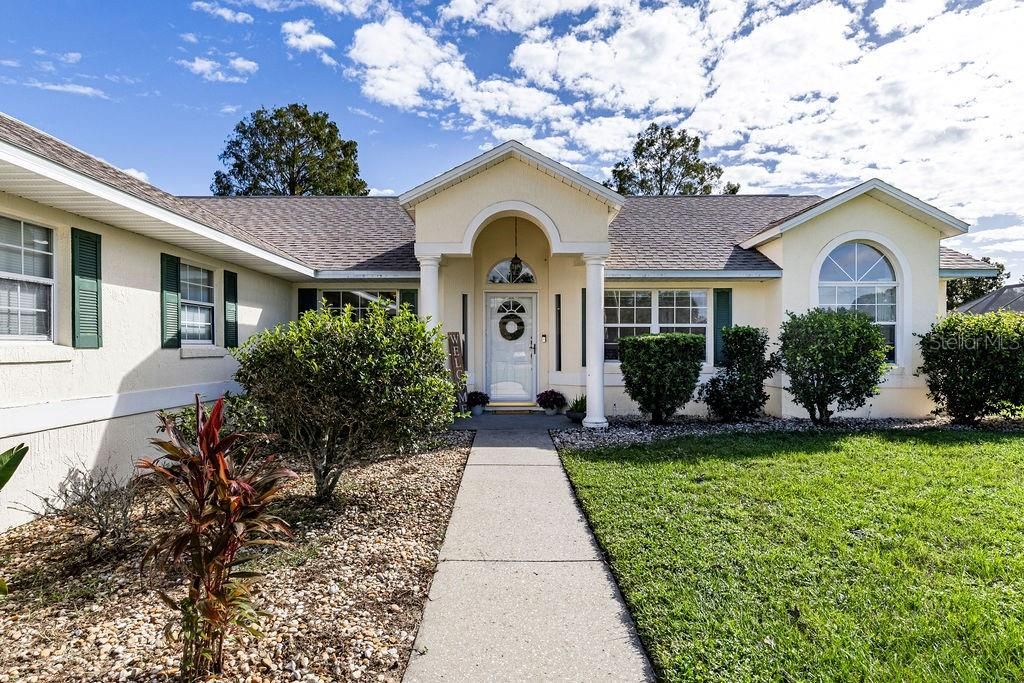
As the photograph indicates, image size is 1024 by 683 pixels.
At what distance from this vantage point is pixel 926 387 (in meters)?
10.1

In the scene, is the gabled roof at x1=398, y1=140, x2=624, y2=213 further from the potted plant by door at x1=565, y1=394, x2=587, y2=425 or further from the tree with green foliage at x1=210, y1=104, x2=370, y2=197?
the tree with green foliage at x1=210, y1=104, x2=370, y2=197

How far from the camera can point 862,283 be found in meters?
10.4

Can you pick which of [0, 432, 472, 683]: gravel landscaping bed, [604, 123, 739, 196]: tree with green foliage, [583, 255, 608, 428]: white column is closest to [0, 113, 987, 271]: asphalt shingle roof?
[583, 255, 608, 428]: white column

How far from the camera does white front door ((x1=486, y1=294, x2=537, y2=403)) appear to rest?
37.9ft

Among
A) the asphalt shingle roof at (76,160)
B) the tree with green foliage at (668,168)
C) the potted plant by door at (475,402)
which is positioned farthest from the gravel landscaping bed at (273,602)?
the tree with green foliage at (668,168)

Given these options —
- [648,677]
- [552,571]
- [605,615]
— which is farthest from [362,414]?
[648,677]

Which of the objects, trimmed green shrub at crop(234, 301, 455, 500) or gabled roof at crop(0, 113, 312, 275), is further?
trimmed green shrub at crop(234, 301, 455, 500)

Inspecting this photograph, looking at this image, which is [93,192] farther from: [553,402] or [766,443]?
[766,443]

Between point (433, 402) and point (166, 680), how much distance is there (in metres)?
3.02

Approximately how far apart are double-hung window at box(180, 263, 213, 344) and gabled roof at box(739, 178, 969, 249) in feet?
35.9

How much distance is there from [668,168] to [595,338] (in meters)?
27.0

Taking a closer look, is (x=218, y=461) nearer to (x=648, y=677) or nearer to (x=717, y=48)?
(x=648, y=677)

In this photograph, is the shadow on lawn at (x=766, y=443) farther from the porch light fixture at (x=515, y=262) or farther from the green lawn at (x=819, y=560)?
the porch light fixture at (x=515, y=262)

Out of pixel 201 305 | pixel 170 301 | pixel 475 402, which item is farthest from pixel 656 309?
pixel 170 301
